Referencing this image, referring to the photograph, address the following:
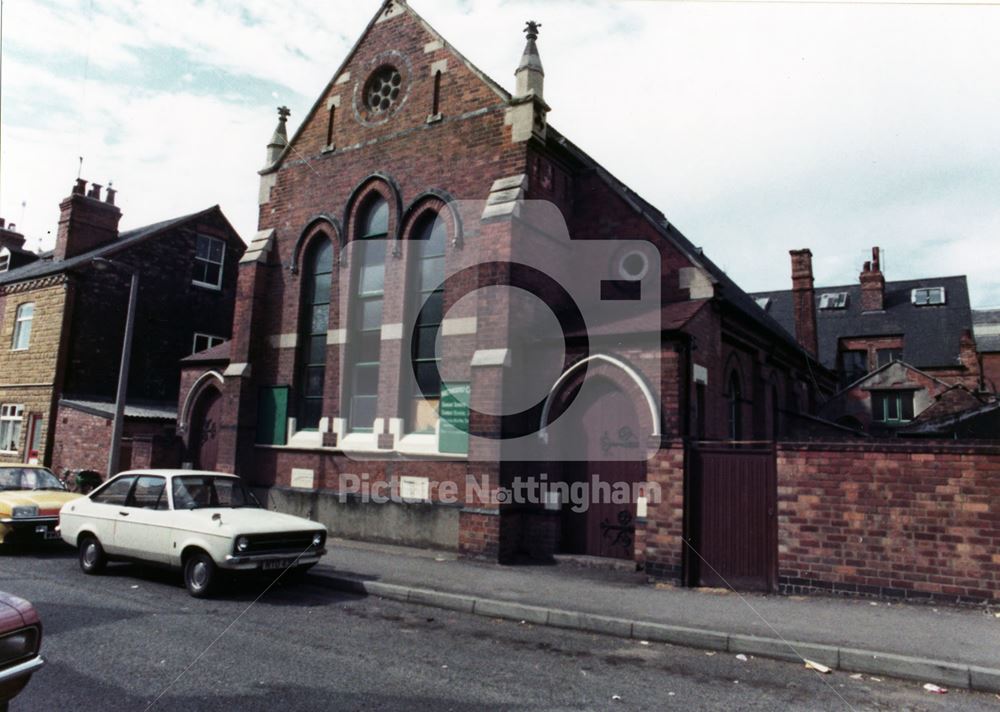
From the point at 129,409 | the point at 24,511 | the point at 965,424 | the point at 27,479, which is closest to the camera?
the point at 24,511

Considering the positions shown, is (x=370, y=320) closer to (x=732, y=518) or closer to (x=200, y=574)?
(x=200, y=574)

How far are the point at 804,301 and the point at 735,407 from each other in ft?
69.9

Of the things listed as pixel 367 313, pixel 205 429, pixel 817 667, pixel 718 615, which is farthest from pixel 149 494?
pixel 205 429

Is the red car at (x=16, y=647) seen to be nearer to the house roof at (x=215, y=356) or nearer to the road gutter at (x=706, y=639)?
the road gutter at (x=706, y=639)

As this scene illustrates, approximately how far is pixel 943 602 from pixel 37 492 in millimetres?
14773

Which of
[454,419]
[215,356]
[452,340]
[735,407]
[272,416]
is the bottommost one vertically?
[454,419]

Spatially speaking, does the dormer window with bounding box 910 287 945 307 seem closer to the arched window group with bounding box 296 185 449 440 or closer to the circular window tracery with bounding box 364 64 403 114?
the circular window tracery with bounding box 364 64 403 114

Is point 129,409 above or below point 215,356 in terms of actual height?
below

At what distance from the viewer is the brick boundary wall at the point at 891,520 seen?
8.35 m

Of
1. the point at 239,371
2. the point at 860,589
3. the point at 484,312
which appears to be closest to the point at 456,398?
the point at 484,312

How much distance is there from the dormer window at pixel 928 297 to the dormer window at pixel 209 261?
131 ft

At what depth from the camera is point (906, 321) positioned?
133 ft

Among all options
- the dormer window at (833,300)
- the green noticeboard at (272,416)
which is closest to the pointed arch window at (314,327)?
the green noticeboard at (272,416)

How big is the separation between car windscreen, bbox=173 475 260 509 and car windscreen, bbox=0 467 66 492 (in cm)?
529
